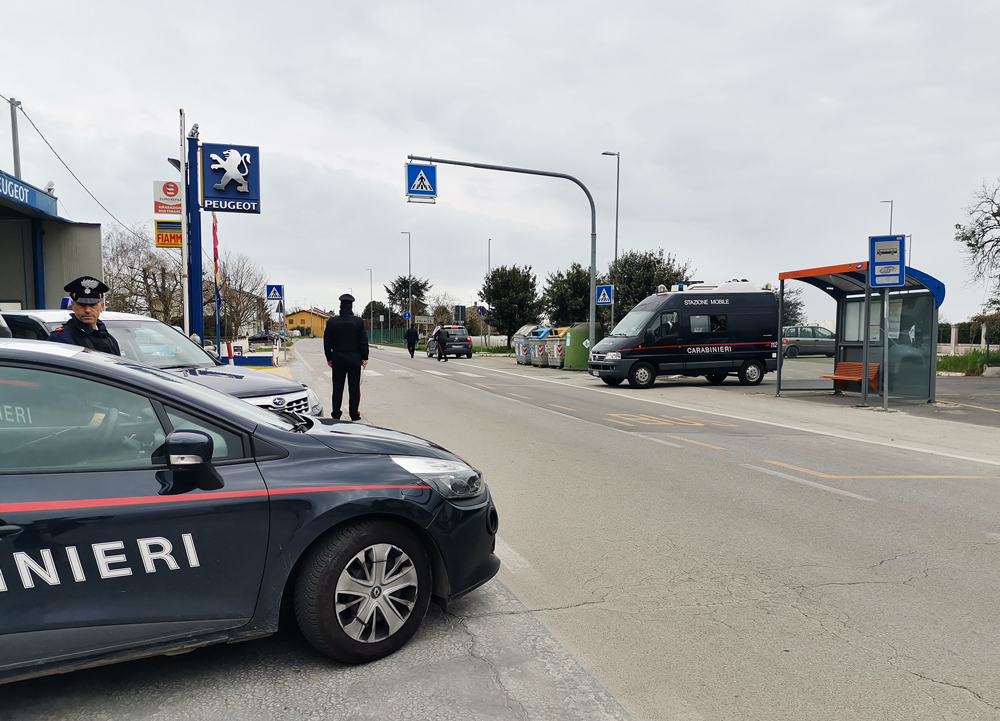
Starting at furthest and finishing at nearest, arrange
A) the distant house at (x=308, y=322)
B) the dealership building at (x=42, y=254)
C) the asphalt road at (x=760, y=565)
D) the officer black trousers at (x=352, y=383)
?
1. the distant house at (x=308, y=322)
2. the dealership building at (x=42, y=254)
3. the officer black trousers at (x=352, y=383)
4. the asphalt road at (x=760, y=565)

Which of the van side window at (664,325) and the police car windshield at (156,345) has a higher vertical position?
the van side window at (664,325)

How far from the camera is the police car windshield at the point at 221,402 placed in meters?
3.15

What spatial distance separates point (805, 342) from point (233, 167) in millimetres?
15712

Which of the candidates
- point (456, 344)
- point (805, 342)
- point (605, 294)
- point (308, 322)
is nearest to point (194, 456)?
point (805, 342)

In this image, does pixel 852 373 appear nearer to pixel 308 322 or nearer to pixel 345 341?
pixel 345 341

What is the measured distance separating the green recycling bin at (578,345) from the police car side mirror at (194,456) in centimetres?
2306

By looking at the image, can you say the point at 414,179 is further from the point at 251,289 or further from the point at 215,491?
the point at 251,289

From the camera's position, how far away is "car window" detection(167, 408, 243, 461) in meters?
2.97

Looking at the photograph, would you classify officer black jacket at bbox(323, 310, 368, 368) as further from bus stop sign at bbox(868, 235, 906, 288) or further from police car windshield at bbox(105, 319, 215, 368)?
bus stop sign at bbox(868, 235, 906, 288)

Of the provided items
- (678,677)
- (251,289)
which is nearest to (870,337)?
(678,677)

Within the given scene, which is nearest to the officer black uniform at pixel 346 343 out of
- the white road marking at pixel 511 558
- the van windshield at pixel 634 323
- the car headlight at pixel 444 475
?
the white road marking at pixel 511 558

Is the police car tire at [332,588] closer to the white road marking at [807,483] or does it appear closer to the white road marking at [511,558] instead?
the white road marking at [511,558]

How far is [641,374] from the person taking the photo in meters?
19.0

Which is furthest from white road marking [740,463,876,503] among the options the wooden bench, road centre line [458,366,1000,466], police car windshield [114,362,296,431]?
the wooden bench
